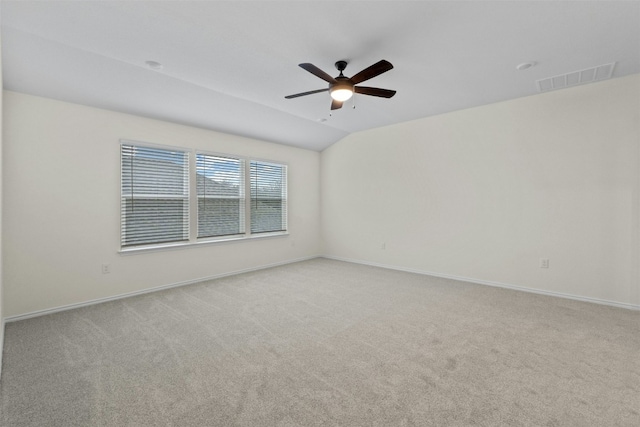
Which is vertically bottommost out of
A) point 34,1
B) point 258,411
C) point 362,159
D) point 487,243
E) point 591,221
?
point 258,411

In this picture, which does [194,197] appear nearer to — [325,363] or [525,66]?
[325,363]

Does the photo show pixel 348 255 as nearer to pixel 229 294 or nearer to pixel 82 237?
pixel 229 294

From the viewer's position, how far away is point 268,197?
18.5 ft

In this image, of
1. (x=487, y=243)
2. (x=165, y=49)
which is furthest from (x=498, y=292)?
(x=165, y=49)

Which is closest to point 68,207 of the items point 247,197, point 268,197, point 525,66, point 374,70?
point 247,197

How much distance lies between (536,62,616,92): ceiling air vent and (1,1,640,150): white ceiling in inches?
3.9

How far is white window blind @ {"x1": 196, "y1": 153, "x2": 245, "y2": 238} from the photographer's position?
15.2 ft

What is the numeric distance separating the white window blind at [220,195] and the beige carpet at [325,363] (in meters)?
1.51

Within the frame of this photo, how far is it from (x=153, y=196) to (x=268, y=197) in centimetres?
209

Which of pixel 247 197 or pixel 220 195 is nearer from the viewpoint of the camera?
pixel 220 195

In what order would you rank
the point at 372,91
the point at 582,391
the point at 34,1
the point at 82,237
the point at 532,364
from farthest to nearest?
the point at 82,237, the point at 372,91, the point at 532,364, the point at 34,1, the point at 582,391

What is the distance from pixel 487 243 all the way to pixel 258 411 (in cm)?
404

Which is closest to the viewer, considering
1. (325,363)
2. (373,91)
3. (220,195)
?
(325,363)

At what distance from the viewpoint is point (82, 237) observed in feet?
11.4
